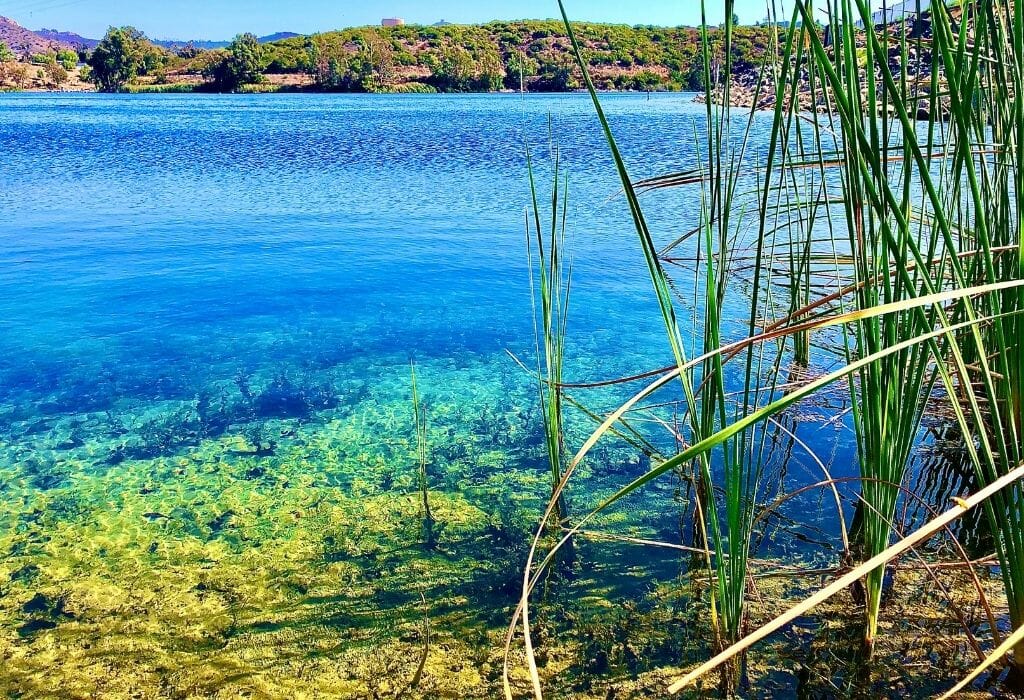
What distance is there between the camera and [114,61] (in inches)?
1666

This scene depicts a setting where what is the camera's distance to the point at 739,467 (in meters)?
1.15

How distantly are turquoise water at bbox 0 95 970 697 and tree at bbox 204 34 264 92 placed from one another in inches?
1421

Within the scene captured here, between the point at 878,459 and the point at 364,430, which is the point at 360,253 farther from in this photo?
the point at 878,459

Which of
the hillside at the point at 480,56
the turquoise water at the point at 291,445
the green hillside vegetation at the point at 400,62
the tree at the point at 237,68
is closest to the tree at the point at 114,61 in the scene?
A: the green hillside vegetation at the point at 400,62

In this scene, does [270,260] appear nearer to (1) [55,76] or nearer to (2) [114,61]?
(1) [55,76]

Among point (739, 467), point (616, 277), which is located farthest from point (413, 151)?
point (739, 467)

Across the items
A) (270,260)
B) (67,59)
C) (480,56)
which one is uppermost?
(67,59)

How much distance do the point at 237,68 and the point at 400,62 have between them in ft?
31.5

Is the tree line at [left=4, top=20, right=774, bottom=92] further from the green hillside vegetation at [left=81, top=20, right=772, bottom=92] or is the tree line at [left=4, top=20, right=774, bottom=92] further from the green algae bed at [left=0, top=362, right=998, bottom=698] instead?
the green algae bed at [left=0, top=362, right=998, bottom=698]

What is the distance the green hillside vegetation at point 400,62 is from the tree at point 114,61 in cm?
6

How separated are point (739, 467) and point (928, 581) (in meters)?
0.91

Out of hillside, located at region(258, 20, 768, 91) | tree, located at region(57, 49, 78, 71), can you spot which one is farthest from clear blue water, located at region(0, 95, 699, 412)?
tree, located at region(57, 49, 78, 71)

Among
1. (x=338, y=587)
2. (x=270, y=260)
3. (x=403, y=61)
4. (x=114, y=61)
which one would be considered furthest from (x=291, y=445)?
(x=114, y=61)

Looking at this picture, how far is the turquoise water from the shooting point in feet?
5.61
